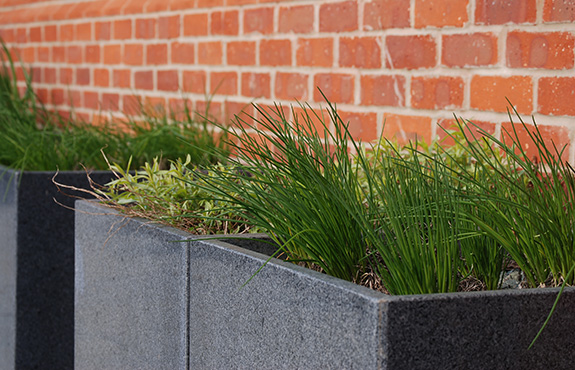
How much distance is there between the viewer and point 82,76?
173 inches

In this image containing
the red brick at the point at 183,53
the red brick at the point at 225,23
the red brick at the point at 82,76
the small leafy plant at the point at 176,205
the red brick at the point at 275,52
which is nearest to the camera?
the small leafy plant at the point at 176,205

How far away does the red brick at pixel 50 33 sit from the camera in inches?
184

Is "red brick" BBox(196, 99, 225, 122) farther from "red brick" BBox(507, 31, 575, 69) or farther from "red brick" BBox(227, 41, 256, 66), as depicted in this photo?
"red brick" BBox(507, 31, 575, 69)

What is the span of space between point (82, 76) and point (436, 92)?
2644mm

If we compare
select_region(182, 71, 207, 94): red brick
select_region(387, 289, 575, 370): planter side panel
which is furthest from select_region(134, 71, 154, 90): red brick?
select_region(387, 289, 575, 370): planter side panel

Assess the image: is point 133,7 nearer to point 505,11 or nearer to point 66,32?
point 66,32

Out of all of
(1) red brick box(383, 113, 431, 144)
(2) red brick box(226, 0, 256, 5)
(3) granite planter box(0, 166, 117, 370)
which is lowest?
(3) granite planter box(0, 166, 117, 370)

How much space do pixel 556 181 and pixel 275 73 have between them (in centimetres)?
177

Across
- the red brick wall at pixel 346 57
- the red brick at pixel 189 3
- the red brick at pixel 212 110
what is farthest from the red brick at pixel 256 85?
the red brick at pixel 189 3

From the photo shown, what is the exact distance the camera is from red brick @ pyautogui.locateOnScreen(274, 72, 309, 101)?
9.45 feet

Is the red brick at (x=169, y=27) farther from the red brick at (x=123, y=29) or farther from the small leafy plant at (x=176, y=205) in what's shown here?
the small leafy plant at (x=176, y=205)

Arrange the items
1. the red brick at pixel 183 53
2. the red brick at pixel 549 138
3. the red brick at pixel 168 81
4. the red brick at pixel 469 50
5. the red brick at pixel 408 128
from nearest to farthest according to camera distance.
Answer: the red brick at pixel 549 138, the red brick at pixel 469 50, the red brick at pixel 408 128, the red brick at pixel 183 53, the red brick at pixel 168 81

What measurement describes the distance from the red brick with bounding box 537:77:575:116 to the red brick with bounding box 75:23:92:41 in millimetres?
2948

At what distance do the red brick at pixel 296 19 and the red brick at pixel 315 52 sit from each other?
0.05m
